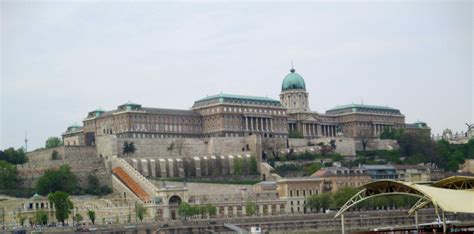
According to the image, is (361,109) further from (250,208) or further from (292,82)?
(250,208)

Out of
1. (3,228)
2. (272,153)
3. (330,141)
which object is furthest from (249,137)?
(3,228)

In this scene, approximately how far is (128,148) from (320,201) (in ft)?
93.6

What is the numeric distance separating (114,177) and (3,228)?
87.0 feet

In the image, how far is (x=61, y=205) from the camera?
9788 centimetres

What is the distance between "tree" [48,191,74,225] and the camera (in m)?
97.2

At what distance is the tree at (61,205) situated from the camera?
9719 centimetres

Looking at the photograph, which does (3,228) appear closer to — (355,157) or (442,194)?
(442,194)

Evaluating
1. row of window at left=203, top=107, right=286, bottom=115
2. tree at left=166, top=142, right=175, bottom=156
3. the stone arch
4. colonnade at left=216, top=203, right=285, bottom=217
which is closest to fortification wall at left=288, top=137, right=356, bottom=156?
row of window at left=203, top=107, right=286, bottom=115

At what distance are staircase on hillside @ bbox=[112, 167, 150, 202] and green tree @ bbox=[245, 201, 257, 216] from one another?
34.5 feet

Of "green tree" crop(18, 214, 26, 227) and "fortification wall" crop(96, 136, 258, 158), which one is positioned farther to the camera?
"fortification wall" crop(96, 136, 258, 158)

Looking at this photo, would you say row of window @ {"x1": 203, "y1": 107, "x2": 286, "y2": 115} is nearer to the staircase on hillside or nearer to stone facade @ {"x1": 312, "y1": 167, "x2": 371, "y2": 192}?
stone facade @ {"x1": 312, "y1": 167, "x2": 371, "y2": 192}

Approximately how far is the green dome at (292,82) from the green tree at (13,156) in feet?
179

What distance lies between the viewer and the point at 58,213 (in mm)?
97125

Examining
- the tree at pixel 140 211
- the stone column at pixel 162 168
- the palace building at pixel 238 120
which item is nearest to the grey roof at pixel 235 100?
the palace building at pixel 238 120
